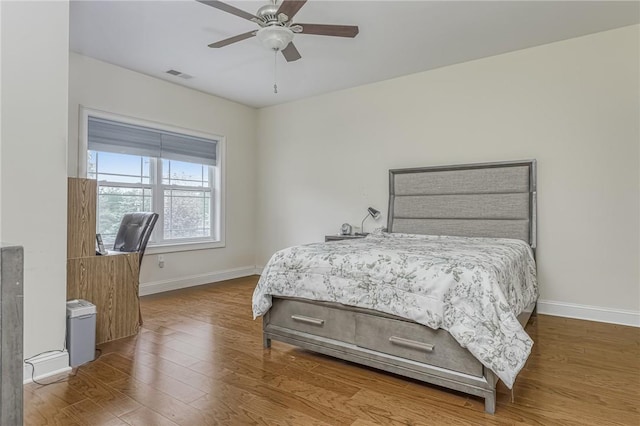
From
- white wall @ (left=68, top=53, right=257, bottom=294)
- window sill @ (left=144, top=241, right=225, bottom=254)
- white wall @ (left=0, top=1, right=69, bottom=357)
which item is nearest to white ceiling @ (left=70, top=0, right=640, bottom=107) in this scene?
white wall @ (left=68, top=53, right=257, bottom=294)

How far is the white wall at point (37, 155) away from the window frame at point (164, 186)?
178 centimetres

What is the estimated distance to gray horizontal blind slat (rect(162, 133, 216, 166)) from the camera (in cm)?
468

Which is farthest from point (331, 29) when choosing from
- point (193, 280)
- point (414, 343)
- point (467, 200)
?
point (193, 280)

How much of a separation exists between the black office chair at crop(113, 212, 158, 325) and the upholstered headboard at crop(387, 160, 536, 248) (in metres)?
2.59

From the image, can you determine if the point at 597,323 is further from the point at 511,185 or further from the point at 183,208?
the point at 183,208

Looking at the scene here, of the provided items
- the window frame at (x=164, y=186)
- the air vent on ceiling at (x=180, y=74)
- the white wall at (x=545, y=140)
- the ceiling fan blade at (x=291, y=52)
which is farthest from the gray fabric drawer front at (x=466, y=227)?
the air vent on ceiling at (x=180, y=74)

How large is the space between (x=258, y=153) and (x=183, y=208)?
154 centimetres

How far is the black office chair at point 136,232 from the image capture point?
10.4 feet

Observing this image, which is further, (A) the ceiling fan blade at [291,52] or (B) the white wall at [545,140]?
(B) the white wall at [545,140]

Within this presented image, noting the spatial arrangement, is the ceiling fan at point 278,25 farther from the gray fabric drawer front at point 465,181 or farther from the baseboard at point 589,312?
the baseboard at point 589,312

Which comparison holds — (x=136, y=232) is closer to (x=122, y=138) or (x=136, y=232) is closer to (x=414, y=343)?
(x=122, y=138)

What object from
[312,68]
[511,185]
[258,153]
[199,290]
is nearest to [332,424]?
[511,185]

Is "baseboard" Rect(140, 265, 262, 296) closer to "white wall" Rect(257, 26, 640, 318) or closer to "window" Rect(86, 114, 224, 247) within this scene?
"window" Rect(86, 114, 224, 247)

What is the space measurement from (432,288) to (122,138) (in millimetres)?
3859
